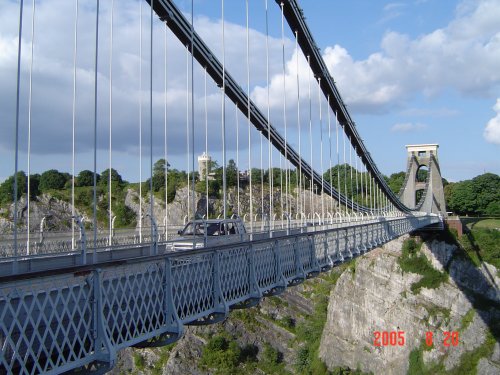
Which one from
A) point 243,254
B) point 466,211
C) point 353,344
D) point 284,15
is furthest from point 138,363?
point 466,211

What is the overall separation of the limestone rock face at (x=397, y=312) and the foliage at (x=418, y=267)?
0.39 metres

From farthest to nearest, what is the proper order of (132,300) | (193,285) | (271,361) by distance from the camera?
(271,361) → (193,285) → (132,300)

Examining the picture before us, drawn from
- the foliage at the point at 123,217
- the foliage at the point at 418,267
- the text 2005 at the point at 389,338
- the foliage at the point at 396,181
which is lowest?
the text 2005 at the point at 389,338

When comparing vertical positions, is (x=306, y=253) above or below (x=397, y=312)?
above

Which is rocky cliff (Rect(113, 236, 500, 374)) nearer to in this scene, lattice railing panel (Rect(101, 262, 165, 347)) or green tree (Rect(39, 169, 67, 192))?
green tree (Rect(39, 169, 67, 192))

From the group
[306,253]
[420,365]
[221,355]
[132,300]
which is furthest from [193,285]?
[420,365]

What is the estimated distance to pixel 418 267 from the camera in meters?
40.4

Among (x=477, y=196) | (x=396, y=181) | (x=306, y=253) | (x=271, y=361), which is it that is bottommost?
(x=271, y=361)

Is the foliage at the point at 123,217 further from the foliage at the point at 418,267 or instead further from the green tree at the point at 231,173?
the foliage at the point at 418,267

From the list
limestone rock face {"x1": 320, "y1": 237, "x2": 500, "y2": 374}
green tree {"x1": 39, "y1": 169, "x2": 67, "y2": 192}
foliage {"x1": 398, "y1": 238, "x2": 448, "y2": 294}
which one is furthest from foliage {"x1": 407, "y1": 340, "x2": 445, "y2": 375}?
green tree {"x1": 39, "y1": 169, "x2": 67, "y2": 192}

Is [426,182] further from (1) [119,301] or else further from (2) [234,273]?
(1) [119,301]
